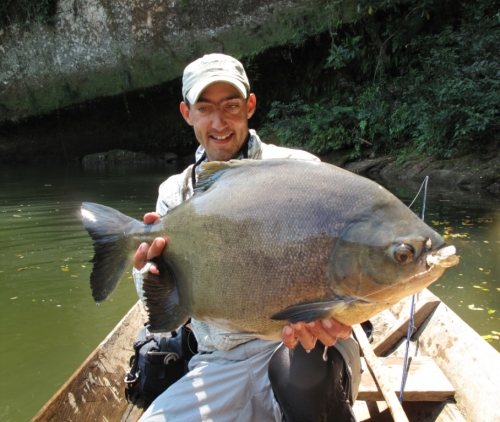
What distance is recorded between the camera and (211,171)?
198cm

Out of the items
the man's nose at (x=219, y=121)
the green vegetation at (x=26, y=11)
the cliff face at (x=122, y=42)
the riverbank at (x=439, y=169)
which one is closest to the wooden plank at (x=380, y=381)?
the man's nose at (x=219, y=121)

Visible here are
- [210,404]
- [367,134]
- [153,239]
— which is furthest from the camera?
[367,134]

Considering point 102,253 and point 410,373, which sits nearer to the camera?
point 102,253

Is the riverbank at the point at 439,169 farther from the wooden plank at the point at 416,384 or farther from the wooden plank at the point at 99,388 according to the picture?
the wooden plank at the point at 99,388

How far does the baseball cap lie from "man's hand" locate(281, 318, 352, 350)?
1.43 metres

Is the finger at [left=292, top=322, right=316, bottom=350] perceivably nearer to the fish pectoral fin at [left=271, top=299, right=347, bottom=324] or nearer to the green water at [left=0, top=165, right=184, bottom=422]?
the fish pectoral fin at [left=271, top=299, right=347, bottom=324]

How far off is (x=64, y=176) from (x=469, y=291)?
46.9 feet

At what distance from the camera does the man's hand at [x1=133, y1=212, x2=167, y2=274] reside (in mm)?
1976

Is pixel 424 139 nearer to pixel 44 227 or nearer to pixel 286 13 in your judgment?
pixel 286 13

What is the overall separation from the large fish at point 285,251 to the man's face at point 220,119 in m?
0.72

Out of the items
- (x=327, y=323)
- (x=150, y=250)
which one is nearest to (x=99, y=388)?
(x=150, y=250)

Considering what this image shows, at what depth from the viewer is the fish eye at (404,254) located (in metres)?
1.50

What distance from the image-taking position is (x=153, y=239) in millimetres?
2043

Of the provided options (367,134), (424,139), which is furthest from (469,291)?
(367,134)
